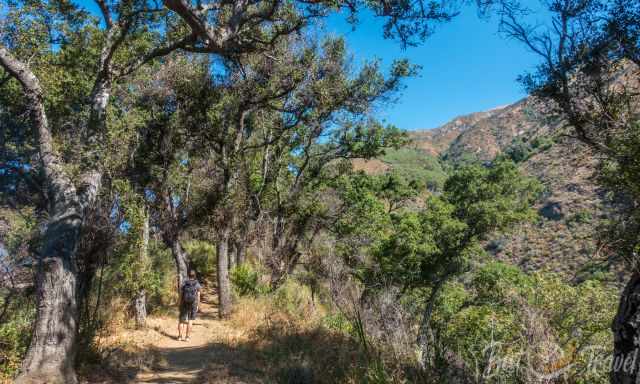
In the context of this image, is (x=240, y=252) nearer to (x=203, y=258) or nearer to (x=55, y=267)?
(x=203, y=258)

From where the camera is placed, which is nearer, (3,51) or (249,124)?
(3,51)

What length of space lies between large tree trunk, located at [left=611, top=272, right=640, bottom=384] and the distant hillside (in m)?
0.45

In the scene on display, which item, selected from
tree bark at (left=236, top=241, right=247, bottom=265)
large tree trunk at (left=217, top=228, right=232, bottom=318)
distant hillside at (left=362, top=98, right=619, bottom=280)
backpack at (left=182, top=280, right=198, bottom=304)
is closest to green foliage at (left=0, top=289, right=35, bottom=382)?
backpack at (left=182, top=280, right=198, bottom=304)

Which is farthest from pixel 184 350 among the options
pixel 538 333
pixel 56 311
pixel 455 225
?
pixel 455 225

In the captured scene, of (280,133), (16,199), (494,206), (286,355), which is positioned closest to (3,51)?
(286,355)

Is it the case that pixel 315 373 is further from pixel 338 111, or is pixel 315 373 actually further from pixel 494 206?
pixel 494 206

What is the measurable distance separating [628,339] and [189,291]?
325 inches

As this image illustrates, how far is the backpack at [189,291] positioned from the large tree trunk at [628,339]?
26.4 feet

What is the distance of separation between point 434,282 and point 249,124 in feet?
41.9

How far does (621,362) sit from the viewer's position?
3957 millimetres

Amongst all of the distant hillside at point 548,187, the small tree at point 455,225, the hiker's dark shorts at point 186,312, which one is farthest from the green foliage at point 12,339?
the small tree at point 455,225

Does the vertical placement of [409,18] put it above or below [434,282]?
above

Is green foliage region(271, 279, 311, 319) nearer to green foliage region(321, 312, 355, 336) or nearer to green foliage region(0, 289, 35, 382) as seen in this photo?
green foliage region(321, 312, 355, 336)

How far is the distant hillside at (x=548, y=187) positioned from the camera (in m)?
5.50
